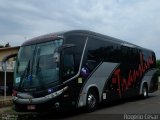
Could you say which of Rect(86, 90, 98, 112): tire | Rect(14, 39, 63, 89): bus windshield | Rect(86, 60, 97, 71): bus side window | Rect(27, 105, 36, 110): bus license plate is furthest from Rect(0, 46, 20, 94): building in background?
Rect(27, 105, 36, 110): bus license plate

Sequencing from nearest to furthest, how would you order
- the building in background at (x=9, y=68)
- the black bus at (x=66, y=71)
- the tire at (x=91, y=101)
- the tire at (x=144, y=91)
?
the black bus at (x=66, y=71) → the tire at (x=91, y=101) → the tire at (x=144, y=91) → the building in background at (x=9, y=68)

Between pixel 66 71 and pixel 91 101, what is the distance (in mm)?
2610

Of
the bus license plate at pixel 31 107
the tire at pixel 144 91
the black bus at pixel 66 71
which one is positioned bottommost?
the bus license plate at pixel 31 107

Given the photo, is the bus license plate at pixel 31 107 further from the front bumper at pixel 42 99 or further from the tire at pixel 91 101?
the tire at pixel 91 101

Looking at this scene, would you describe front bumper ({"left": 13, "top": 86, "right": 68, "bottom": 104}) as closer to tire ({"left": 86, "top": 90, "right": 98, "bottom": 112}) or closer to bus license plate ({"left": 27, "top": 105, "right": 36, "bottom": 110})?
bus license plate ({"left": 27, "top": 105, "right": 36, "bottom": 110})

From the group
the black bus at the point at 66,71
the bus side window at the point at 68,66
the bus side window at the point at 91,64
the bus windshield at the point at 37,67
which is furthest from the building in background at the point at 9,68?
the bus side window at the point at 68,66

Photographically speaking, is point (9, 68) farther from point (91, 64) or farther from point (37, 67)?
point (37, 67)

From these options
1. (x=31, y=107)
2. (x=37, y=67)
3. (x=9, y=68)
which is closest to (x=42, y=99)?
(x=31, y=107)

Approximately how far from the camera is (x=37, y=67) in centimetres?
1420

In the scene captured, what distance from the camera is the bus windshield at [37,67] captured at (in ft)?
45.5

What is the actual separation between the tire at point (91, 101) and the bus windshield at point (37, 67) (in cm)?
274

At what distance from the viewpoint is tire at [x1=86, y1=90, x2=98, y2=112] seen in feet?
52.2

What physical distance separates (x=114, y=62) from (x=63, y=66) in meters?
5.38

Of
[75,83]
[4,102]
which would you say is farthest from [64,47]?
[4,102]
